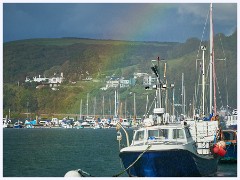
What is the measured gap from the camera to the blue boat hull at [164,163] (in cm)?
2683

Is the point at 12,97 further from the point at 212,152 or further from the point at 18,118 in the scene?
the point at 212,152

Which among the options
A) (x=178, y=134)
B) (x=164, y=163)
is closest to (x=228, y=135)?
(x=178, y=134)

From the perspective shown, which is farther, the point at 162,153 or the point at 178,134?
the point at 178,134

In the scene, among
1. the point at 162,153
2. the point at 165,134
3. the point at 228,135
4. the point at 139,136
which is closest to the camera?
the point at 162,153

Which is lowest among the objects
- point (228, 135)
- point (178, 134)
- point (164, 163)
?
point (164, 163)

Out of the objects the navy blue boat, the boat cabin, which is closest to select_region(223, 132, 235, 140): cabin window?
the navy blue boat

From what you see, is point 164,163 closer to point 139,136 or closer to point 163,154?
point 163,154

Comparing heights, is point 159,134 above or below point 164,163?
above

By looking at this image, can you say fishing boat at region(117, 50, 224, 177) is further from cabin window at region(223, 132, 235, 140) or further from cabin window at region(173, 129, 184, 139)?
cabin window at region(223, 132, 235, 140)

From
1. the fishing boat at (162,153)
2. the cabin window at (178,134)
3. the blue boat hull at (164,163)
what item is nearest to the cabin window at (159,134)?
the fishing boat at (162,153)

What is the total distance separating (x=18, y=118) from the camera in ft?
627

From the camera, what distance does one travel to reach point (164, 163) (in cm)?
2698

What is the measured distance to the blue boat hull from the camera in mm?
26828

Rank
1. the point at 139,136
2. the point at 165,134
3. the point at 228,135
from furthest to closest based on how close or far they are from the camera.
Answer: the point at 228,135, the point at 139,136, the point at 165,134
